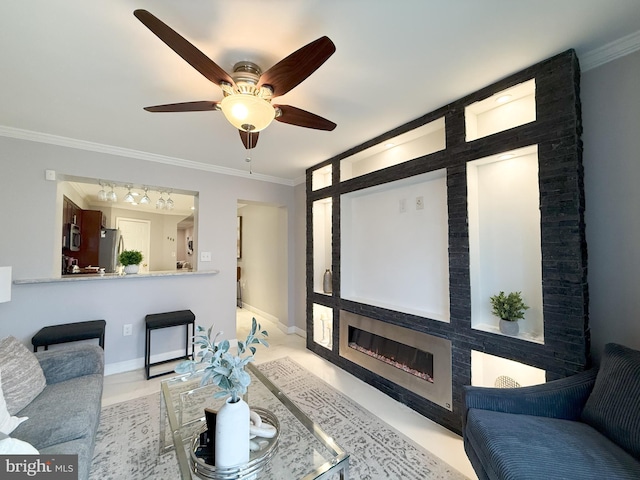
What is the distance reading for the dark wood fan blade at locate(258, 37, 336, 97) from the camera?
1.16 m

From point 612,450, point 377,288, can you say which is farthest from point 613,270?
point 377,288

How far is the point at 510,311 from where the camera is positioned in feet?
5.87

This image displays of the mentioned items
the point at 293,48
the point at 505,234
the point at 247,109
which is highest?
the point at 293,48

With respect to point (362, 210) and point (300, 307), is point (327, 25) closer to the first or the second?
point (362, 210)

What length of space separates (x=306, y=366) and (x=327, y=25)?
3.15 m

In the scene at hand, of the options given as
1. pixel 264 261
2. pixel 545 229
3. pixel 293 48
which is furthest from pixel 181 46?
pixel 264 261

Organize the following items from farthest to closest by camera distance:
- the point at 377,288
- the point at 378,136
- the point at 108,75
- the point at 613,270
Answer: the point at 377,288 < the point at 378,136 < the point at 108,75 < the point at 613,270

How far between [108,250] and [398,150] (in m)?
5.64

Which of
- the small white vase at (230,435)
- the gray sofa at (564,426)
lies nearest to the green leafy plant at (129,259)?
the small white vase at (230,435)

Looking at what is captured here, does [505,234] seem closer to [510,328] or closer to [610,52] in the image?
[510,328]

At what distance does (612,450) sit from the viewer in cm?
116

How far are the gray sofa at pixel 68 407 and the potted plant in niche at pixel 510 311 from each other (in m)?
2.46

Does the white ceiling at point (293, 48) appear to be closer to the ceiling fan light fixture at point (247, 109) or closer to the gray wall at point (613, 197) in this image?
the gray wall at point (613, 197)

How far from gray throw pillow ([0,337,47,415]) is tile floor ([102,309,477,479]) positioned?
933mm
